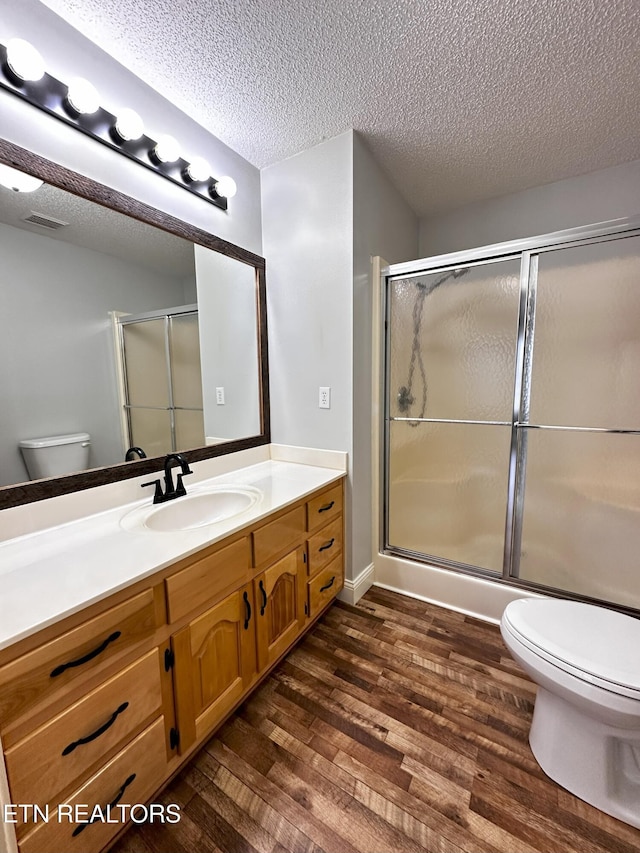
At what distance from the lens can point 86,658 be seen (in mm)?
804

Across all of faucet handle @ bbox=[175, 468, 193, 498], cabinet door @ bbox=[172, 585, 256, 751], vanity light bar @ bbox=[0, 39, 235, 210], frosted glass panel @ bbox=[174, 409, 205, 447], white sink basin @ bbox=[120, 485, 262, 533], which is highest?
vanity light bar @ bbox=[0, 39, 235, 210]

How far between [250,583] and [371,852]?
767 millimetres

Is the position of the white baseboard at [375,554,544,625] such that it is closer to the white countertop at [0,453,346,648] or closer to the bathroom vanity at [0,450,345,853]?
the bathroom vanity at [0,450,345,853]

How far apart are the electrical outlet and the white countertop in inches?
24.1

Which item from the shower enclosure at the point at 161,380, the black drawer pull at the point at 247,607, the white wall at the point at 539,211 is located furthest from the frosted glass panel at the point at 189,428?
the white wall at the point at 539,211

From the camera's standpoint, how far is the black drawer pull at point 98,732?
0.79 meters

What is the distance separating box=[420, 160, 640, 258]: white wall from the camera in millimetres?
1982

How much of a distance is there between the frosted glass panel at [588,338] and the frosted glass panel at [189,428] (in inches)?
65.7

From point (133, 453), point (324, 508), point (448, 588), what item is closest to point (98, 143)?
point (133, 453)

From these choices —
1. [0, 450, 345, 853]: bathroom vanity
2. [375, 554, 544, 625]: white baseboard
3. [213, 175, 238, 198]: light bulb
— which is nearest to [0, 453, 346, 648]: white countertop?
[0, 450, 345, 853]: bathroom vanity

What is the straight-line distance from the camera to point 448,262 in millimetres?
1886

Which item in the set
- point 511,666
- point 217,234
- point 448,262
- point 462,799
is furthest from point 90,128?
point 511,666

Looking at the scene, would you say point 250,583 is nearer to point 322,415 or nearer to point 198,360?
point 322,415

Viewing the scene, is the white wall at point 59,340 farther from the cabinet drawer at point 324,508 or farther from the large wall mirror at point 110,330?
the cabinet drawer at point 324,508
